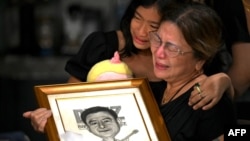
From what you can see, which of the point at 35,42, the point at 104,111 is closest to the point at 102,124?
the point at 104,111

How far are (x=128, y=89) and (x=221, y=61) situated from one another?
278 millimetres

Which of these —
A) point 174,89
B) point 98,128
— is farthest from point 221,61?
point 98,128

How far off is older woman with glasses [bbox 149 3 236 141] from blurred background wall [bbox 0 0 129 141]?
1272 millimetres

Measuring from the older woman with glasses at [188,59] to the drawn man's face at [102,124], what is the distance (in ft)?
0.39

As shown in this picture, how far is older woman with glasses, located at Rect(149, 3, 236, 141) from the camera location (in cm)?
120

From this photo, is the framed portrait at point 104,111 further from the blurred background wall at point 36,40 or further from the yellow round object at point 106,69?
the blurred background wall at point 36,40

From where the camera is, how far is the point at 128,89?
1.26 meters

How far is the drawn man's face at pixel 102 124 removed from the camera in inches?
47.3

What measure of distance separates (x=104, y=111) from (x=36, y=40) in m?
1.40

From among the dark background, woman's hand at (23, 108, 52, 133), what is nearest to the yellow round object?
woman's hand at (23, 108, 52, 133)

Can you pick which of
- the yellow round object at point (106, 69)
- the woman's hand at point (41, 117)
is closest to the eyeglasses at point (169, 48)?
the yellow round object at point (106, 69)

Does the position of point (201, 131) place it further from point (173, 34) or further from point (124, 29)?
point (124, 29)

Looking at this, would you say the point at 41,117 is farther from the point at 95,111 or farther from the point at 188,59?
the point at 188,59

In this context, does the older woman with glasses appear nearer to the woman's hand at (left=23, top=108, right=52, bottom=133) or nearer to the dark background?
the woman's hand at (left=23, top=108, right=52, bottom=133)
